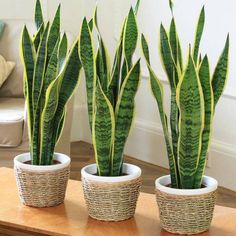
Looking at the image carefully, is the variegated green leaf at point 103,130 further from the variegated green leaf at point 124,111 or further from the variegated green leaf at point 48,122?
the variegated green leaf at point 48,122

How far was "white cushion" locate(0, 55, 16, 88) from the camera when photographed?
10.2ft

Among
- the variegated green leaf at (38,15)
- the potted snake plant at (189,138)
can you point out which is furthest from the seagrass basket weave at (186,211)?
the variegated green leaf at (38,15)

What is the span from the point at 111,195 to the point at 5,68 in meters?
1.80

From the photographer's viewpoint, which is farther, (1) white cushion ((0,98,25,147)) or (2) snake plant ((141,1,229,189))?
(1) white cushion ((0,98,25,147))

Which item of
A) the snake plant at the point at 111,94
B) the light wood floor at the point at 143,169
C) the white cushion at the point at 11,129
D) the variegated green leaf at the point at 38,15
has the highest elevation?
the variegated green leaf at the point at 38,15

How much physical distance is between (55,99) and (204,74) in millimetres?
378

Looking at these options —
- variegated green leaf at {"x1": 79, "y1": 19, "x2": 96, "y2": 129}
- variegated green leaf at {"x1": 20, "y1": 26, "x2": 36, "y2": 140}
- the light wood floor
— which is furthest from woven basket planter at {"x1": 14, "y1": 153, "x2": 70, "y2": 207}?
the light wood floor

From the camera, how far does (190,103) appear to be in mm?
1361

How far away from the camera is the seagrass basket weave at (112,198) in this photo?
1481 mm

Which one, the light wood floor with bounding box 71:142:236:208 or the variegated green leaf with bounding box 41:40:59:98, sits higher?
the variegated green leaf with bounding box 41:40:59:98

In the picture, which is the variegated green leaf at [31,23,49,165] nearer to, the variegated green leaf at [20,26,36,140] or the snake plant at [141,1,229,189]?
the variegated green leaf at [20,26,36,140]

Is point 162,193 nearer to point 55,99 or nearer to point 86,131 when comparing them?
point 55,99

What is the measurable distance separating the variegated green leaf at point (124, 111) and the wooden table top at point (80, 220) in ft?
0.48

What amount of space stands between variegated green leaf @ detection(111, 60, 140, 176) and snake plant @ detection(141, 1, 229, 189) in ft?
0.14
